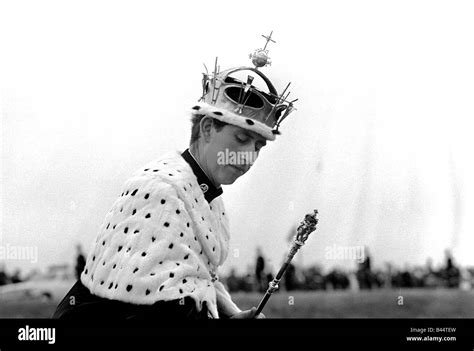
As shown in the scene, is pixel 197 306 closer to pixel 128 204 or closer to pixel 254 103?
pixel 128 204

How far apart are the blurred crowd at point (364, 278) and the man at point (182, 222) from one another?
3.87ft

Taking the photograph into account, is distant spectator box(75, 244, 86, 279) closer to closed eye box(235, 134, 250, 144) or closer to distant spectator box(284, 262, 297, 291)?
distant spectator box(284, 262, 297, 291)

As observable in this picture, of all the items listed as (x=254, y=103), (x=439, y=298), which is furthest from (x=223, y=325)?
(x=439, y=298)

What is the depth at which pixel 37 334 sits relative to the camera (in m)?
4.62

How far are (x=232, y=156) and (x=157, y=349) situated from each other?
3.66ft

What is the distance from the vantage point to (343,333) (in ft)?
15.9

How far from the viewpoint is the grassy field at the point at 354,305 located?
17.6 ft

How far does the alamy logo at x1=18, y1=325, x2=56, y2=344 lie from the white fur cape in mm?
805

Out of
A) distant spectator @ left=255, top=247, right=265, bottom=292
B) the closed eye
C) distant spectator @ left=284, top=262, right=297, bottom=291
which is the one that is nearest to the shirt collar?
the closed eye

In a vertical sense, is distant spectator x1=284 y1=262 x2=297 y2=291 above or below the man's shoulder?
below

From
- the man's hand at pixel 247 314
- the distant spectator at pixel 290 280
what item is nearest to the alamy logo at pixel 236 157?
the man's hand at pixel 247 314

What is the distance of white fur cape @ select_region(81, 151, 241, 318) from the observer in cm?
365

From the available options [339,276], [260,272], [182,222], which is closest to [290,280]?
[339,276]

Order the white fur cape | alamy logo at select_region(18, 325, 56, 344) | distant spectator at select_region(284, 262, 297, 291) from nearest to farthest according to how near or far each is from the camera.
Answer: the white fur cape, alamy logo at select_region(18, 325, 56, 344), distant spectator at select_region(284, 262, 297, 291)
